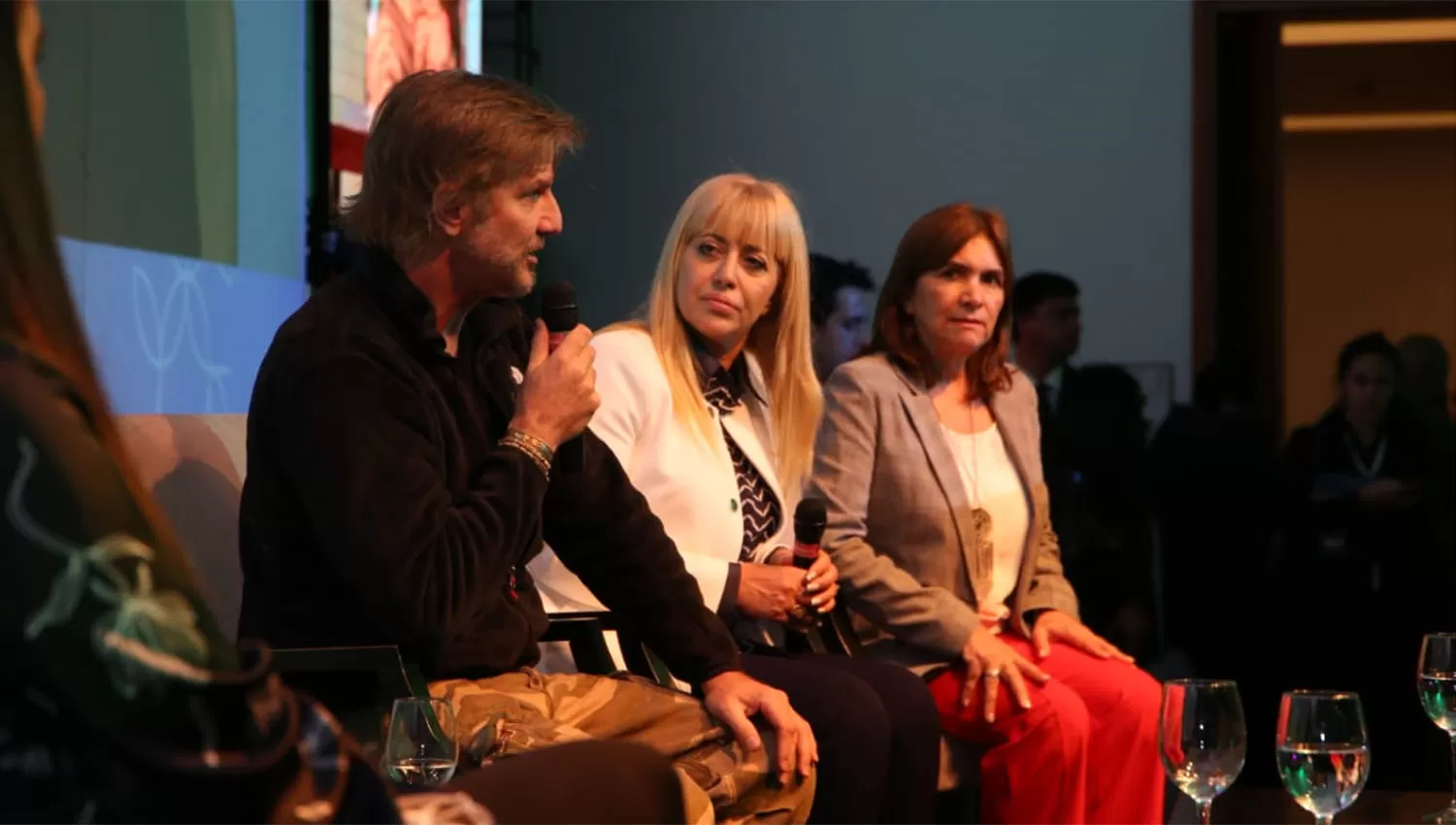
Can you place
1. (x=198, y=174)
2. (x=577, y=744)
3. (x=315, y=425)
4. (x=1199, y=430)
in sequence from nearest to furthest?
(x=577, y=744)
(x=315, y=425)
(x=198, y=174)
(x=1199, y=430)

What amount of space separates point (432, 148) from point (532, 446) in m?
0.40

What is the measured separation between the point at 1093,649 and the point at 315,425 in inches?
67.0

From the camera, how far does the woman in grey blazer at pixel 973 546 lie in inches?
113

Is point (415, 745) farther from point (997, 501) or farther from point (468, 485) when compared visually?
point (997, 501)

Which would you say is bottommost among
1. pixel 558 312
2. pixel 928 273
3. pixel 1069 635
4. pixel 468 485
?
pixel 1069 635

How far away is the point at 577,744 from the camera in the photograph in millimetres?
1056

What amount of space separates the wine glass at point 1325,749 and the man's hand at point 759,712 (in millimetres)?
727

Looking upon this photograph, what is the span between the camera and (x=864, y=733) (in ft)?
8.27

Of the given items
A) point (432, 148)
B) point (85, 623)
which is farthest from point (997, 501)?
point (85, 623)

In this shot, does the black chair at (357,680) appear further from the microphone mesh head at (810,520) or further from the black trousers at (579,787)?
the microphone mesh head at (810,520)

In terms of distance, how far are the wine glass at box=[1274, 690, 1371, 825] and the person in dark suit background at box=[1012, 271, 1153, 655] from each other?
11.2ft

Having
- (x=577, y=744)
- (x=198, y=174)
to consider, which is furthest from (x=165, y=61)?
(x=577, y=744)

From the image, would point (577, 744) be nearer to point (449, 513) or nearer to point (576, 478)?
point (449, 513)

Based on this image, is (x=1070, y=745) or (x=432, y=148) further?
(x=1070, y=745)
